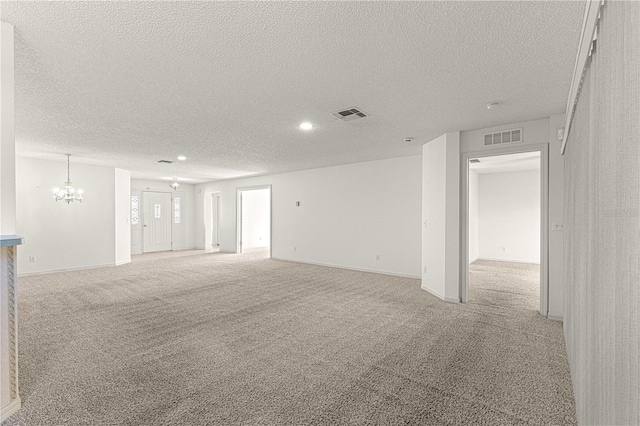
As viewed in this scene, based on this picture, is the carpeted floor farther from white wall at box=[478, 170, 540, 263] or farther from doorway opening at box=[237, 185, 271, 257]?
doorway opening at box=[237, 185, 271, 257]

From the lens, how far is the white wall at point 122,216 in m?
7.72

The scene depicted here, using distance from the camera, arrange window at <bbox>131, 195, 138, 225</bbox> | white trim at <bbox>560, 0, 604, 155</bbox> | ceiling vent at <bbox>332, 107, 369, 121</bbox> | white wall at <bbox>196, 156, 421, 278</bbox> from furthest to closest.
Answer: window at <bbox>131, 195, 138, 225</bbox>, white wall at <bbox>196, 156, 421, 278</bbox>, ceiling vent at <bbox>332, 107, 369, 121</bbox>, white trim at <bbox>560, 0, 604, 155</bbox>

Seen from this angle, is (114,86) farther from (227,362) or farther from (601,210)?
(601,210)

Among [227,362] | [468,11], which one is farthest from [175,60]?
[227,362]

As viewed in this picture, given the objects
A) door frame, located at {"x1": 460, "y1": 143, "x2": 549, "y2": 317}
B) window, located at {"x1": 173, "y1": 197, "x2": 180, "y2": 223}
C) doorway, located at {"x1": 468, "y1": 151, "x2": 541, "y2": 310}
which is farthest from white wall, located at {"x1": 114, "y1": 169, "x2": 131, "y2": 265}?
doorway, located at {"x1": 468, "y1": 151, "x2": 541, "y2": 310}

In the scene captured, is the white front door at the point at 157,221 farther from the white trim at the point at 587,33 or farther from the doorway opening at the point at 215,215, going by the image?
the white trim at the point at 587,33

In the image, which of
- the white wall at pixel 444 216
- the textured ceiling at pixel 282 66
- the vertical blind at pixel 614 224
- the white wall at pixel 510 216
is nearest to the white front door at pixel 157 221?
the textured ceiling at pixel 282 66

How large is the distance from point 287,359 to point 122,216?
24.8 ft

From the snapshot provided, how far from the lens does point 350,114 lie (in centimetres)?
360

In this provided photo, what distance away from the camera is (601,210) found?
120 centimetres

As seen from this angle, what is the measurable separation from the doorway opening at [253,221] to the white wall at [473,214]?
661 centimetres

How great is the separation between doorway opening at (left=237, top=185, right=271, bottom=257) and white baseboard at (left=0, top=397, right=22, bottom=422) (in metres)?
8.17

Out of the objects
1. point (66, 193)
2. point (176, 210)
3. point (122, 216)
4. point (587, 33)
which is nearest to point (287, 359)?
point (587, 33)

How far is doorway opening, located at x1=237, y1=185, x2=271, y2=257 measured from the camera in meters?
10.2
